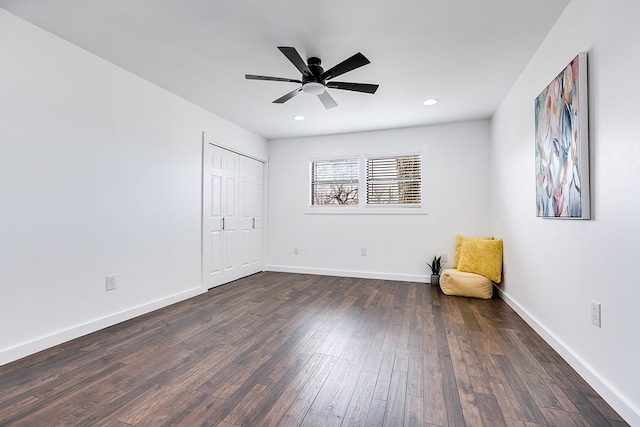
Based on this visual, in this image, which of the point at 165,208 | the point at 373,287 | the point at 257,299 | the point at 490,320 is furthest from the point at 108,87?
the point at 490,320

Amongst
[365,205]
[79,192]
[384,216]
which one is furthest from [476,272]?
[79,192]

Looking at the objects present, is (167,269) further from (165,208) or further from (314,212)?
(314,212)

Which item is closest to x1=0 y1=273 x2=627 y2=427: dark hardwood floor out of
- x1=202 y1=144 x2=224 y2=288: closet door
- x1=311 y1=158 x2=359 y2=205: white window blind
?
x1=202 y1=144 x2=224 y2=288: closet door

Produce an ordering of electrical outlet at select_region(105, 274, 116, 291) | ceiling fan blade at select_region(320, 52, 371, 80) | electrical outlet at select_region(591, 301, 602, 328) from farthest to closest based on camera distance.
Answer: electrical outlet at select_region(105, 274, 116, 291), ceiling fan blade at select_region(320, 52, 371, 80), electrical outlet at select_region(591, 301, 602, 328)

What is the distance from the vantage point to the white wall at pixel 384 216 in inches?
180

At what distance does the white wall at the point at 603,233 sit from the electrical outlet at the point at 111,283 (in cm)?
370

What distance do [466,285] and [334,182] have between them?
104 inches

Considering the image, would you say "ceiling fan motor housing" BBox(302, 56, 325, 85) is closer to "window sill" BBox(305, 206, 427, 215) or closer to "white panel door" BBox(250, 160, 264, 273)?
"window sill" BBox(305, 206, 427, 215)

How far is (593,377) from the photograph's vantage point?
70.4 inches

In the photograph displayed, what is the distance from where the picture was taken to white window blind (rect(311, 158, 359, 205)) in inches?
208

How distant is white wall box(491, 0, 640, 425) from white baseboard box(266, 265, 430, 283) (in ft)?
7.01

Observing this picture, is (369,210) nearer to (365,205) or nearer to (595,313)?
(365,205)

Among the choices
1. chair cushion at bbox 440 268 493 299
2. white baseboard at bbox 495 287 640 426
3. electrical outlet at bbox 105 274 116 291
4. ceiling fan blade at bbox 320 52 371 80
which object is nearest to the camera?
white baseboard at bbox 495 287 640 426

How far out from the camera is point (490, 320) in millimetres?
2980
